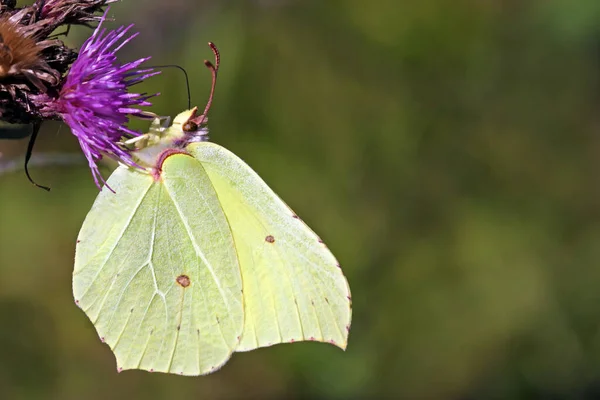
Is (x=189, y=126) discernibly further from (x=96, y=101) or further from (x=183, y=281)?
(x=183, y=281)

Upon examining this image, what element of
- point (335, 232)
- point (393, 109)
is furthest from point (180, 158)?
point (393, 109)

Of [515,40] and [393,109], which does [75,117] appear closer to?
[393,109]

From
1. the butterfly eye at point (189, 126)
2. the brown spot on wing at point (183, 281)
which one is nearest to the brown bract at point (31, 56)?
the butterfly eye at point (189, 126)

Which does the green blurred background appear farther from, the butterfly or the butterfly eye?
the butterfly eye

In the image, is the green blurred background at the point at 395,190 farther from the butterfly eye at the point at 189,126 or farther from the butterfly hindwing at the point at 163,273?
the butterfly eye at the point at 189,126

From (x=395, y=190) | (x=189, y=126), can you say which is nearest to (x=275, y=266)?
(x=189, y=126)

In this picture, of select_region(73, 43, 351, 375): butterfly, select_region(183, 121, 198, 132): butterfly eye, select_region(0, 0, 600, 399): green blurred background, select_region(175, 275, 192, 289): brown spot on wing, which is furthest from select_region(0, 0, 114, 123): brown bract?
select_region(0, 0, 600, 399): green blurred background
